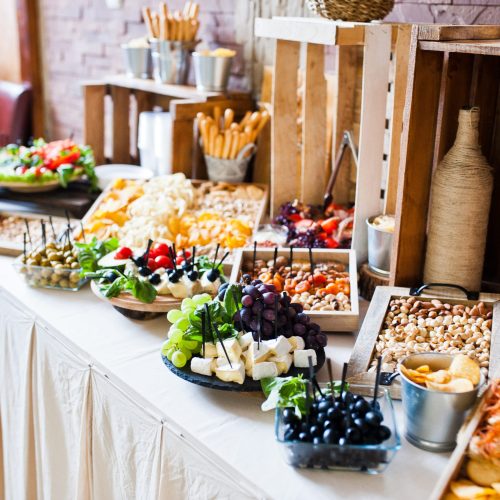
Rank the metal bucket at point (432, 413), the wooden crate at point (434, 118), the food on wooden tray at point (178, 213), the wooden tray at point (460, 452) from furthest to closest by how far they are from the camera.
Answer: the food on wooden tray at point (178, 213) → the wooden crate at point (434, 118) → the metal bucket at point (432, 413) → the wooden tray at point (460, 452)

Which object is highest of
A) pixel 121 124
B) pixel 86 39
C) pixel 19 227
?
pixel 86 39

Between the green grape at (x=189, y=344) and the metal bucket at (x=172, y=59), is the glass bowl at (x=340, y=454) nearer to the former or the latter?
the green grape at (x=189, y=344)

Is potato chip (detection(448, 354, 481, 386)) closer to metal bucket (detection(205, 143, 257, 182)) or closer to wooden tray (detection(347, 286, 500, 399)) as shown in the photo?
wooden tray (detection(347, 286, 500, 399))

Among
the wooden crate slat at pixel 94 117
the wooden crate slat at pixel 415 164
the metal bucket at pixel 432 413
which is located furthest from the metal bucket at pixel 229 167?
the metal bucket at pixel 432 413

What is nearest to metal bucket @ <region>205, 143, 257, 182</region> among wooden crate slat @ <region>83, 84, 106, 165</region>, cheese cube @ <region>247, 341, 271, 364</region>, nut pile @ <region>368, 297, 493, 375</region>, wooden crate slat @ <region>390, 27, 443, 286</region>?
wooden crate slat @ <region>83, 84, 106, 165</region>

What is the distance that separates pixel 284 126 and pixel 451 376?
1270mm

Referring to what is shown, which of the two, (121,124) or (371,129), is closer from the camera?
(371,129)

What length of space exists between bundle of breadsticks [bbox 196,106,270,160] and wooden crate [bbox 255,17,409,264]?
234 millimetres

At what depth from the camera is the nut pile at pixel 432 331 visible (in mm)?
1429

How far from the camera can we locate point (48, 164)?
103 inches

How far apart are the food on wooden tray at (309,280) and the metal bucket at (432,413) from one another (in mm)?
427

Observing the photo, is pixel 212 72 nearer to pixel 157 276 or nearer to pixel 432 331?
pixel 157 276

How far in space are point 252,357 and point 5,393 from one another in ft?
2.94

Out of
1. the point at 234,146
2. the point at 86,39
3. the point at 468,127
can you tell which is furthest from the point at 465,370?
the point at 86,39
